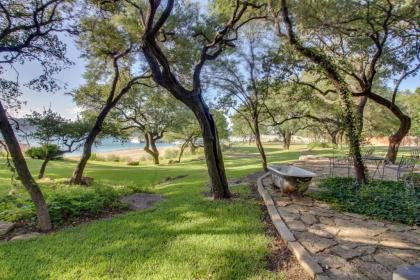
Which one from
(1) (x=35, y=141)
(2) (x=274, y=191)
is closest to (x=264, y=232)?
(2) (x=274, y=191)

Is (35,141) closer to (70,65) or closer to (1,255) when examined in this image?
(70,65)

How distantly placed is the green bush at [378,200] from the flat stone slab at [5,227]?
18.7 ft

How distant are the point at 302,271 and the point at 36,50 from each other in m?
Answer: 7.00

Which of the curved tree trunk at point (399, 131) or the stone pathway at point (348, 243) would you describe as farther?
the curved tree trunk at point (399, 131)

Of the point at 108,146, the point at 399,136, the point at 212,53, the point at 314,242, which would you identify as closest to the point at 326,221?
the point at 314,242

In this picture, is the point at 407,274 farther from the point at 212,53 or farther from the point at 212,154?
the point at 212,53

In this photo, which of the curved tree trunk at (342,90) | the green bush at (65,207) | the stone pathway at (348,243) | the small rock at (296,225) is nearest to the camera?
the stone pathway at (348,243)

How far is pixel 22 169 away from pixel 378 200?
6.49 meters

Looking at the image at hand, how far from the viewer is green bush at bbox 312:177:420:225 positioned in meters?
4.21

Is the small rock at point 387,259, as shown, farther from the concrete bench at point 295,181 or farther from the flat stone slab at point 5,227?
the flat stone slab at point 5,227

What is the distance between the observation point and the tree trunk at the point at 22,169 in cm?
400

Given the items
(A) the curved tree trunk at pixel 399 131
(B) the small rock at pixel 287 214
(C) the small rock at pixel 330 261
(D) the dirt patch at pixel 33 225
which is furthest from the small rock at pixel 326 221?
(A) the curved tree trunk at pixel 399 131

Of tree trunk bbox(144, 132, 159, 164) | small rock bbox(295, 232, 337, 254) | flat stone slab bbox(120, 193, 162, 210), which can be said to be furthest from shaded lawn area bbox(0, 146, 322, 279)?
tree trunk bbox(144, 132, 159, 164)

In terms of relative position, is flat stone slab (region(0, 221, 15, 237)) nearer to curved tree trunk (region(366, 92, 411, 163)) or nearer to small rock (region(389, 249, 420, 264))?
Answer: small rock (region(389, 249, 420, 264))
